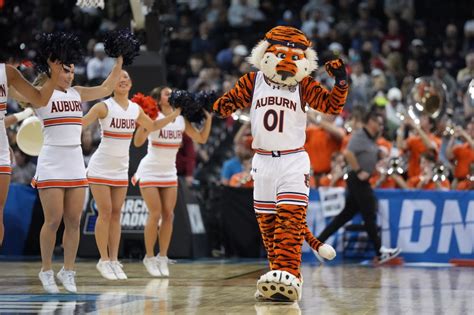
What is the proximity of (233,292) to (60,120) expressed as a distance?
2.05 metres

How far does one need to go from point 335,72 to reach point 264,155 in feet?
2.90

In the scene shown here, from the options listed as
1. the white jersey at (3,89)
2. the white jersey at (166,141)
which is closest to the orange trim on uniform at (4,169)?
the white jersey at (3,89)

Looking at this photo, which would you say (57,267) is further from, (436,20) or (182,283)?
(436,20)

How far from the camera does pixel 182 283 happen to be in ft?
31.9

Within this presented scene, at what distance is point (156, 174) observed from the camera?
10906 mm

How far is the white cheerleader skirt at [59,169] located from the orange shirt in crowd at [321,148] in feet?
21.1

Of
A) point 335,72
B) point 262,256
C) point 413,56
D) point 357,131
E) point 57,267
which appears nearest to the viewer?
point 335,72

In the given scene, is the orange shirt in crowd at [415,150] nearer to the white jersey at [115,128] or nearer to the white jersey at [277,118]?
the white jersey at [115,128]

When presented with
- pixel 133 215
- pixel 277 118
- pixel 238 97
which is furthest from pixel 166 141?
pixel 277 118

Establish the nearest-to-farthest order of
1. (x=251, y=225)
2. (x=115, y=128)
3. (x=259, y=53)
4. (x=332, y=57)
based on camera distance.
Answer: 1. (x=259, y=53)
2. (x=115, y=128)
3. (x=251, y=225)
4. (x=332, y=57)

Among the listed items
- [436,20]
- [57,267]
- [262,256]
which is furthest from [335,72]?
[436,20]

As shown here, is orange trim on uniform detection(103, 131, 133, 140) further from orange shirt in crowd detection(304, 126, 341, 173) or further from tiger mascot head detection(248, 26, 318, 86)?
orange shirt in crowd detection(304, 126, 341, 173)

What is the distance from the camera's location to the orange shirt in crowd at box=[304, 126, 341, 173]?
14641 mm

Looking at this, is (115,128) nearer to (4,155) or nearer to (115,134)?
(115,134)
